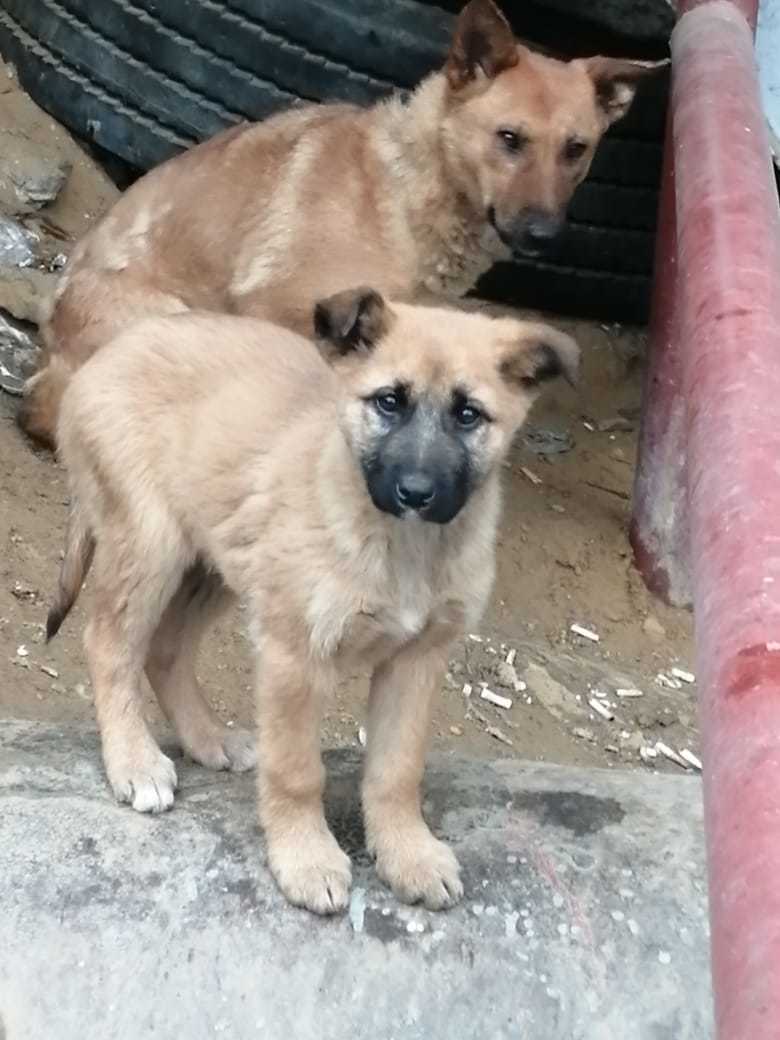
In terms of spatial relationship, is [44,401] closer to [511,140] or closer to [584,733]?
[511,140]

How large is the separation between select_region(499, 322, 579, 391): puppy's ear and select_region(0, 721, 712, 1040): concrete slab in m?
0.92

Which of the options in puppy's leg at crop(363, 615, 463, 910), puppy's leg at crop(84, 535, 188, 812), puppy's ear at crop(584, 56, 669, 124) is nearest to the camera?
puppy's leg at crop(363, 615, 463, 910)

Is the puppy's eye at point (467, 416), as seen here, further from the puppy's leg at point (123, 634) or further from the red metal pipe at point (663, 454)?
the red metal pipe at point (663, 454)

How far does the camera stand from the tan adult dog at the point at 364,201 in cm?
541

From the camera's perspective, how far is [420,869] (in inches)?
121

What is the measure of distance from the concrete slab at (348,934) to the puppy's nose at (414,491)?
2.47 feet

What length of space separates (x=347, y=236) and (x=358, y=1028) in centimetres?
334

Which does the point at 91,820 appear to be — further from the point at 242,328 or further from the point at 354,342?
the point at 242,328

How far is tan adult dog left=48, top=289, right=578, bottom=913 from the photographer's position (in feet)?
10.2

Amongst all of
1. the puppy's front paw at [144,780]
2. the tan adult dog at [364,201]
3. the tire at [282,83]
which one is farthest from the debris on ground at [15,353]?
the puppy's front paw at [144,780]

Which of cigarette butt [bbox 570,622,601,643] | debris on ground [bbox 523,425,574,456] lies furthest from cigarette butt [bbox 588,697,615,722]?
debris on ground [bbox 523,425,574,456]

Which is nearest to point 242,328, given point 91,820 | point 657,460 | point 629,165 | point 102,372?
point 102,372

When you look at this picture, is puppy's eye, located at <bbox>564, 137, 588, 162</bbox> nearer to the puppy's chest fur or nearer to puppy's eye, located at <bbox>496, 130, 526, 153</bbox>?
puppy's eye, located at <bbox>496, 130, 526, 153</bbox>

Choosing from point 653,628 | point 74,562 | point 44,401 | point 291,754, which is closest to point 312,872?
point 291,754
